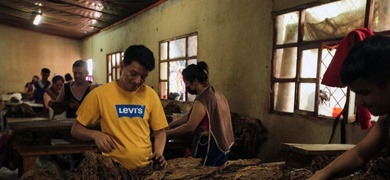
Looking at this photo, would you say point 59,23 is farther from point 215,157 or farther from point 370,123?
point 370,123

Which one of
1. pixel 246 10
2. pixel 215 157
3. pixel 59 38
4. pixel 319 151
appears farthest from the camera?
pixel 59 38

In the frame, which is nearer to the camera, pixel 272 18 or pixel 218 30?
pixel 272 18

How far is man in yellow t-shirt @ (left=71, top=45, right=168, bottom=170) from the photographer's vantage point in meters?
1.47

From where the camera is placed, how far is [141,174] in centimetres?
143

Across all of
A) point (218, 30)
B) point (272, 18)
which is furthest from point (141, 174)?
point (218, 30)

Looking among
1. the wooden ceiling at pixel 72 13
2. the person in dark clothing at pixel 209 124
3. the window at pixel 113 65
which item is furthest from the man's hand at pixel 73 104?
the window at pixel 113 65

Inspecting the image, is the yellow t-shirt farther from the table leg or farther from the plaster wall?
the plaster wall

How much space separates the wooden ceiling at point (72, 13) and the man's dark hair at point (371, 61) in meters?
5.05

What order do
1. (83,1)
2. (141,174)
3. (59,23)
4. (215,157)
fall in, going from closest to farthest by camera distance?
(141,174)
(215,157)
(83,1)
(59,23)

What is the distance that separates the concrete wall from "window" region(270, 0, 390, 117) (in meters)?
9.94

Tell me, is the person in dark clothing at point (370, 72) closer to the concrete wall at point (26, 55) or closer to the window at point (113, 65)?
the window at point (113, 65)

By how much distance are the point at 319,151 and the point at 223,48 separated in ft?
8.49

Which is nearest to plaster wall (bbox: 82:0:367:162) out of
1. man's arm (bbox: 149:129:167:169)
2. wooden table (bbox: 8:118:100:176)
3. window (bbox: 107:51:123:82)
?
man's arm (bbox: 149:129:167:169)

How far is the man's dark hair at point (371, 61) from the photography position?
0.90 m
